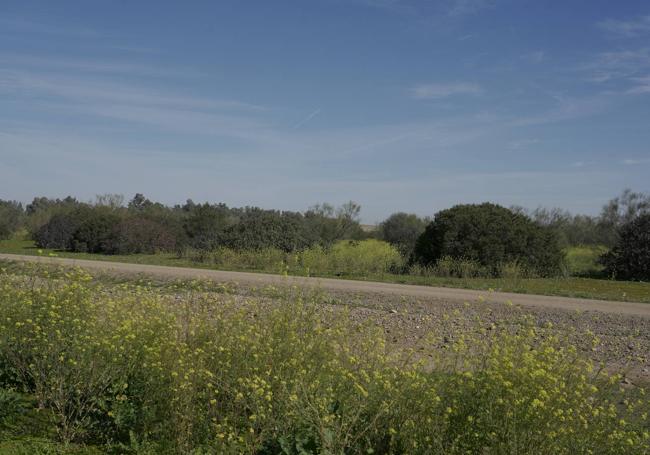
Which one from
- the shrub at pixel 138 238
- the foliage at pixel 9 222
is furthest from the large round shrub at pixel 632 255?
the foliage at pixel 9 222

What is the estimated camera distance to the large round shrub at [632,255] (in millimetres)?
25281

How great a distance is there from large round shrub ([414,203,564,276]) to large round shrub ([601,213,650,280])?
314 centimetres

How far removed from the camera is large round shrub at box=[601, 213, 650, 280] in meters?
25.3

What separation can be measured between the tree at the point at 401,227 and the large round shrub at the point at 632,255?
14024 mm

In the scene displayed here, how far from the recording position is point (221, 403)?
5.00 meters

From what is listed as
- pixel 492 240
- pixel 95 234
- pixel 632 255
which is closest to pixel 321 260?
pixel 492 240

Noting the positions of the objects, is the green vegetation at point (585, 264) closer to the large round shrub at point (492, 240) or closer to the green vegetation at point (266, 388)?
the large round shrub at point (492, 240)

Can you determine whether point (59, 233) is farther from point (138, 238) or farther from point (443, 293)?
point (443, 293)

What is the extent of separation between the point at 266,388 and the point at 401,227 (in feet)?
131

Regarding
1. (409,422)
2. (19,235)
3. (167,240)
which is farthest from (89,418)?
(19,235)

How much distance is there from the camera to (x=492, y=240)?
23.3 meters

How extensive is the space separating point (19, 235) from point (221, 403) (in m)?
45.8

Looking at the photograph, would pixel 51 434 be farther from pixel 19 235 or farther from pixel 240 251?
pixel 19 235

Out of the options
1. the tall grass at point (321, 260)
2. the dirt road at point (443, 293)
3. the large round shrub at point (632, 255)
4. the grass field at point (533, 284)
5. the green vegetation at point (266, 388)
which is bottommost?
the green vegetation at point (266, 388)
